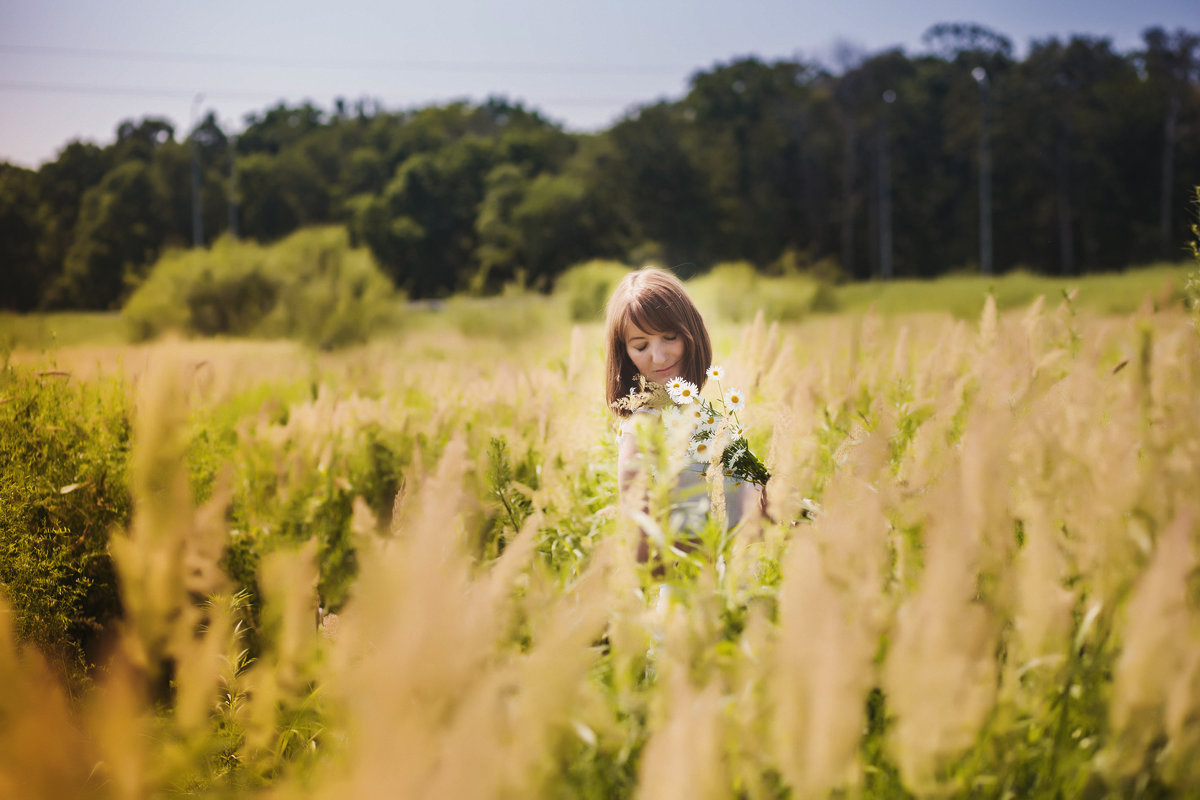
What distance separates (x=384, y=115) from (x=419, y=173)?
29.5 ft

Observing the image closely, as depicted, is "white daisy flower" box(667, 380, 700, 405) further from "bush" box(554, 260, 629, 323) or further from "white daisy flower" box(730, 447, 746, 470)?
"bush" box(554, 260, 629, 323)

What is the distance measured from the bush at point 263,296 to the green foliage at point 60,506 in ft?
35.8

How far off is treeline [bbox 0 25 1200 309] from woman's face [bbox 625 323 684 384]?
76.9 ft

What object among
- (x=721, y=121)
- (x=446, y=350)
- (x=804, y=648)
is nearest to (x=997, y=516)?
(x=804, y=648)

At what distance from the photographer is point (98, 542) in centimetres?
260

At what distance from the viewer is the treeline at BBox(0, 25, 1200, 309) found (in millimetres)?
27375

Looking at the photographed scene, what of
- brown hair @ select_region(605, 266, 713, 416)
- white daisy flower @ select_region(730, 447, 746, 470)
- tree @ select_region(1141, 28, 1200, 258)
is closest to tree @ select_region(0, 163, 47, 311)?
brown hair @ select_region(605, 266, 713, 416)

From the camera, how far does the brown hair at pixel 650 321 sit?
2383 millimetres

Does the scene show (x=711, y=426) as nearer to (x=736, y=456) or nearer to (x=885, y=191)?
(x=736, y=456)

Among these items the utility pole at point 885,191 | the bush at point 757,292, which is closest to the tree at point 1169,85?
the utility pole at point 885,191

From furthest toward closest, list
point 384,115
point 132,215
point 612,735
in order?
point 384,115
point 132,215
point 612,735

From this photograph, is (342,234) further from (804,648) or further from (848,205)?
(848,205)

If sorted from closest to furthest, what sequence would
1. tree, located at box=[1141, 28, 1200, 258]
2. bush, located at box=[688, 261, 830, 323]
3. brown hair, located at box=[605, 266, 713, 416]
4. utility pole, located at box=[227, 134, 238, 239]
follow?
brown hair, located at box=[605, 266, 713, 416]
bush, located at box=[688, 261, 830, 323]
tree, located at box=[1141, 28, 1200, 258]
utility pole, located at box=[227, 134, 238, 239]

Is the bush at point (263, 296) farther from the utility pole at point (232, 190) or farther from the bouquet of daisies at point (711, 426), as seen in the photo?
the utility pole at point (232, 190)
